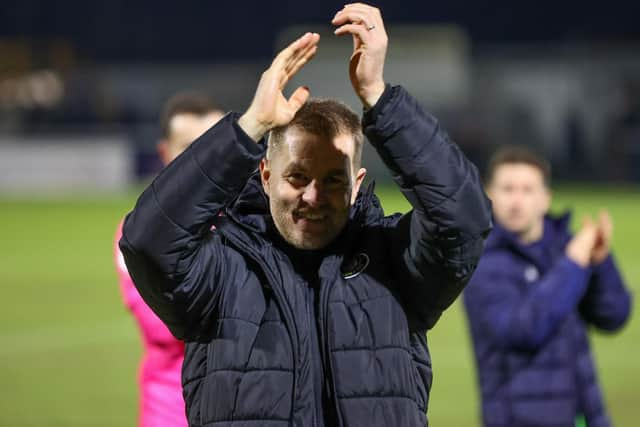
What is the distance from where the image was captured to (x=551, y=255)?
5.70 meters

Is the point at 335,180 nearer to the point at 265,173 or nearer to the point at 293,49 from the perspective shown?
the point at 265,173

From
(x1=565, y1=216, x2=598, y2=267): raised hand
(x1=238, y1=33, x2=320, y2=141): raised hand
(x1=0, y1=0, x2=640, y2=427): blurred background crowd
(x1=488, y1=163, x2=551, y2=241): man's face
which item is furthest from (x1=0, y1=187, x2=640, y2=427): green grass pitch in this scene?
(x1=238, y1=33, x2=320, y2=141): raised hand

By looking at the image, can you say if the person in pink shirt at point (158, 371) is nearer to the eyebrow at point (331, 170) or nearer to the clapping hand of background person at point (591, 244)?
the eyebrow at point (331, 170)

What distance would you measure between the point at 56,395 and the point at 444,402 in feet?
9.99

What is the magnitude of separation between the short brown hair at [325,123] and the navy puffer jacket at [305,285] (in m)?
0.15

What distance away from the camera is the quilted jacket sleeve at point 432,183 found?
292cm

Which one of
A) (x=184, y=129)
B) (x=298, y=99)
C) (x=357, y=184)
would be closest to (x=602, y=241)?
(x=184, y=129)

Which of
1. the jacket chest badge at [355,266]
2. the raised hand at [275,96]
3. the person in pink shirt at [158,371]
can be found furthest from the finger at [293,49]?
the person in pink shirt at [158,371]

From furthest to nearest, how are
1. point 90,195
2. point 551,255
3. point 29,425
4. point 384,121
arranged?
1. point 90,195
2. point 29,425
3. point 551,255
4. point 384,121

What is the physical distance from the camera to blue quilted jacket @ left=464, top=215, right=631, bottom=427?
17.4 feet

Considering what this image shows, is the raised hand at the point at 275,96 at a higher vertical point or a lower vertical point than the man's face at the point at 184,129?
lower

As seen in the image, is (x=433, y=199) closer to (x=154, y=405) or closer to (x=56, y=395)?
(x=154, y=405)

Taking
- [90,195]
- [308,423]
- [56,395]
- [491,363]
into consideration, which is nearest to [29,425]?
[56,395]

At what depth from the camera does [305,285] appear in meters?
3.09
